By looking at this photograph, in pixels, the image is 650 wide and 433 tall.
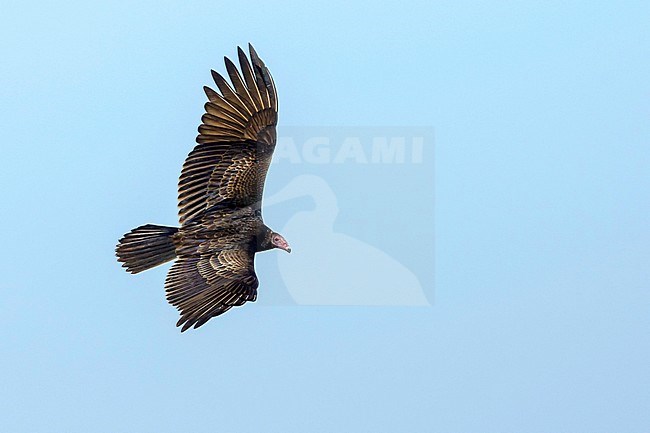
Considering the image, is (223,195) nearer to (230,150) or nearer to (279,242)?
(230,150)

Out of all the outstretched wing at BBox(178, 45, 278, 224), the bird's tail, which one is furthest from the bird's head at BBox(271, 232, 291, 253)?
the bird's tail

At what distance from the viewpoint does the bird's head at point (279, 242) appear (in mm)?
15945

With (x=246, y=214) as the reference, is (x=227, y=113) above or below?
above

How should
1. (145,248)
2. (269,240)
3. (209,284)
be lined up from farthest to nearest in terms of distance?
(269,240), (145,248), (209,284)

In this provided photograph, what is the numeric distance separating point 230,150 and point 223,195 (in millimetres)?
533

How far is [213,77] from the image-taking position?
50.0 feet

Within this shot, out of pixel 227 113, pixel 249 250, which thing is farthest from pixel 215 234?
pixel 227 113

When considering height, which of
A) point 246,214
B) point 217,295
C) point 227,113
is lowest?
point 217,295

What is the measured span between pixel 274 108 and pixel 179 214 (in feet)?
5.50

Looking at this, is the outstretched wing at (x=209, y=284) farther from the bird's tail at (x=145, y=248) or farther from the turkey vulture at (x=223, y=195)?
the bird's tail at (x=145, y=248)

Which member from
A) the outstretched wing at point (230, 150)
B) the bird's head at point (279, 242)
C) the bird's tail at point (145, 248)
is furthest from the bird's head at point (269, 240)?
the bird's tail at point (145, 248)

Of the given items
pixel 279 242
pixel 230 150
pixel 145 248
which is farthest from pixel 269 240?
pixel 145 248

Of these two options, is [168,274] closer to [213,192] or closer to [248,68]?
[213,192]

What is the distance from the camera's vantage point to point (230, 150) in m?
15.5
